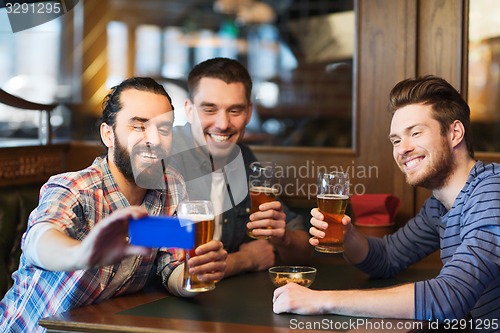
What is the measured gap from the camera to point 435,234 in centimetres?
268

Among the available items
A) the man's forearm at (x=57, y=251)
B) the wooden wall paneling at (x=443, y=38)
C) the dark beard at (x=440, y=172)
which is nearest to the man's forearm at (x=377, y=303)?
the dark beard at (x=440, y=172)

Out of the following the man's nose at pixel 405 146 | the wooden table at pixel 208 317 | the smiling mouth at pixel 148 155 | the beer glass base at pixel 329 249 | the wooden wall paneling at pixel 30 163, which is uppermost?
the man's nose at pixel 405 146

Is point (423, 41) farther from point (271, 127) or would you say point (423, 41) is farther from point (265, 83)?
point (265, 83)

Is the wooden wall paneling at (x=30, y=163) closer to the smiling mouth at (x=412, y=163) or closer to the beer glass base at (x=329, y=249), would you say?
the beer glass base at (x=329, y=249)

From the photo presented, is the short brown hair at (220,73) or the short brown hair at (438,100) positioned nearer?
the short brown hair at (438,100)

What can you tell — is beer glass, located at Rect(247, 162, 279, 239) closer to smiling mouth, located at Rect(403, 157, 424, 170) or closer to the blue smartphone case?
smiling mouth, located at Rect(403, 157, 424, 170)

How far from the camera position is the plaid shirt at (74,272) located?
7.06ft

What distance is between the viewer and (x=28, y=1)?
2303 mm

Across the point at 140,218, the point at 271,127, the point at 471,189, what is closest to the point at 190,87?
the point at 471,189

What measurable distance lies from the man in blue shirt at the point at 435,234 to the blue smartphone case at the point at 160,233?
57 centimetres

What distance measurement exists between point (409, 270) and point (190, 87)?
45.3 inches

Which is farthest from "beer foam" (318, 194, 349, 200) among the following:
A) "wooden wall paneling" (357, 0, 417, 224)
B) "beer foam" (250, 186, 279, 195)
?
"wooden wall paneling" (357, 0, 417, 224)

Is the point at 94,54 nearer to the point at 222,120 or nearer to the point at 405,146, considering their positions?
the point at 222,120

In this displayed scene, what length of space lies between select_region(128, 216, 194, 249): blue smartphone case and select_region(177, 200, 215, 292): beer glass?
0.43 meters
